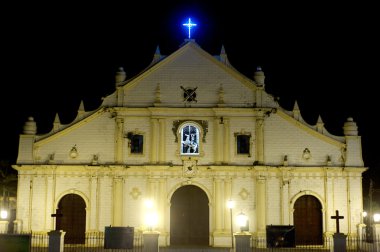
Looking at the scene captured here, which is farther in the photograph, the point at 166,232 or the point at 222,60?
the point at 222,60

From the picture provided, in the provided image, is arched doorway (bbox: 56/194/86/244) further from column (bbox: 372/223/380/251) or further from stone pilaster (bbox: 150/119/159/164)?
column (bbox: 372/223/380/251)

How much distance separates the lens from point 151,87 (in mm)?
37781

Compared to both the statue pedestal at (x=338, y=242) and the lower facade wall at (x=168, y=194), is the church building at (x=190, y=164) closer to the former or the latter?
the lower facade wall at (x=168, y=194)

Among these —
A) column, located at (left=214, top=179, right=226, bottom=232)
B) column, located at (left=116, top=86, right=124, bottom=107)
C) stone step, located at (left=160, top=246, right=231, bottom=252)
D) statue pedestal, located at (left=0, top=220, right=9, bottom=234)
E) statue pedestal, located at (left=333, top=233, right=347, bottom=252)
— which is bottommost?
stone step, located at (left=160, top=246, right=231, bottom=252)

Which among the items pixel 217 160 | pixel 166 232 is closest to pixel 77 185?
pixel 166 232

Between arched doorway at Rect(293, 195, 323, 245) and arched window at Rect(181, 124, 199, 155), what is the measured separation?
7.14m

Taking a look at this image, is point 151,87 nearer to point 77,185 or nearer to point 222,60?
point 222,60

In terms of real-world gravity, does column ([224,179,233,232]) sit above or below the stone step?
above

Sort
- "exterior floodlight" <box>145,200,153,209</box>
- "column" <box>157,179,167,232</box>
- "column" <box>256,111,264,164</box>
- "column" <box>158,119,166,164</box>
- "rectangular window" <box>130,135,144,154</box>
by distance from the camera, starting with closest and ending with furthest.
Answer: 1. "exterior floodlight" <box>145,200,153,209</box>
2. "column" <box>157,179,167,232</box>
3. "column" <box>158,119,166,164</box>
4. "column" <box>256,111,264,164</box>
5. "rectangular window" <box>130,135,144,154</box>

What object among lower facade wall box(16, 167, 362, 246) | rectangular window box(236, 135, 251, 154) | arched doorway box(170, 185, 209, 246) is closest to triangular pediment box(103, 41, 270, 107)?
rectangular window box(236, 135, 251, 154)

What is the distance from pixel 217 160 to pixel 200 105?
142 inches

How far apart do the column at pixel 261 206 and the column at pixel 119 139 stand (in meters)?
8.53

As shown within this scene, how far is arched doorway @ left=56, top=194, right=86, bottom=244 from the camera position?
120ft

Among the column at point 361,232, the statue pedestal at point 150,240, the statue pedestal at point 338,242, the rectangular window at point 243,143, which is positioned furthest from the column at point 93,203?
the column at point 361,232
